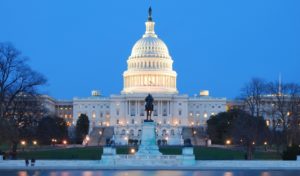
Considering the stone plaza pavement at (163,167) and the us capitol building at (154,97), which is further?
the us capitol building at (154,97)

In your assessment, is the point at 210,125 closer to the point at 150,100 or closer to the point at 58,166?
the point at 150,100

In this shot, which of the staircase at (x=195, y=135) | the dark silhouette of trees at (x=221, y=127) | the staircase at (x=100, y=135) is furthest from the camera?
the staircase at (x=100, y=135)

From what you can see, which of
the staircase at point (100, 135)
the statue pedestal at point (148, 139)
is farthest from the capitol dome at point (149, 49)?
the statue pedestal at point (148, 139)

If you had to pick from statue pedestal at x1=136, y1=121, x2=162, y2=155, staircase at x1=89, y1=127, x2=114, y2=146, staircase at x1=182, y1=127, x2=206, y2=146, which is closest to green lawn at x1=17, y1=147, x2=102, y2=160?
statue pedestal at x1=136, y1=121, x2=162, y2=155

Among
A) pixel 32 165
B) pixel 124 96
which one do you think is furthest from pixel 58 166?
pixel 124 96

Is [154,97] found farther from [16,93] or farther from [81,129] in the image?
[16,93]

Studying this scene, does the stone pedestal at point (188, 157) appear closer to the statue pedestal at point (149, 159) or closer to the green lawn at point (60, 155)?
the statue pedestal at point (149, 159)

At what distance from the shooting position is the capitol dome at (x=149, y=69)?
581 feet

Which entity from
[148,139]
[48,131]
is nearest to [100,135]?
[48,131]

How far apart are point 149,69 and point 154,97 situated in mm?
10796

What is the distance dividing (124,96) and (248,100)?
7274 centimetres

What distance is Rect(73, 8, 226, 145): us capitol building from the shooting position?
560 feet

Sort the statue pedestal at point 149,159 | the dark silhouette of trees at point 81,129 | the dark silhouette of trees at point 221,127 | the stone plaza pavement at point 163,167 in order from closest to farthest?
the stone plaza pavement at point 163,167 → the statue pedestal at point 149,159 → the dark silhouette of trees at point 221,127 → the dark silhouette of trees at point 81,129

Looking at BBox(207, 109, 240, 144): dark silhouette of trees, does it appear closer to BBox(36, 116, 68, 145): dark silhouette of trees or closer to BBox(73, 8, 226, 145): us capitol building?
BBox(36, 116, 68, 145): dark silhouette of trees
